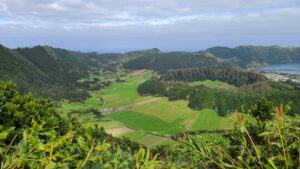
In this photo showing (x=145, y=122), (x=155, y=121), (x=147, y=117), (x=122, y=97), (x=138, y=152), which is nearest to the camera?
(x=138, y=152)

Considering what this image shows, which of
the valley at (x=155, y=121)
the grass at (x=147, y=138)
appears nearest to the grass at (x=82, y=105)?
the valley at (x=155, y=121)

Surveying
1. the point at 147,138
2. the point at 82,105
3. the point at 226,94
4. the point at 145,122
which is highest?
the point at 226,94

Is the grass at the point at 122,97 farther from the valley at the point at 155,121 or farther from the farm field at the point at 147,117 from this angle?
the valley at the point at 155,121

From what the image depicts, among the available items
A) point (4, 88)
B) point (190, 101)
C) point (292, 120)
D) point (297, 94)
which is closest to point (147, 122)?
point (190, 101)

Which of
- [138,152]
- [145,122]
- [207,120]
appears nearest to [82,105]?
[145,122]

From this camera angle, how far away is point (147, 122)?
340 ft

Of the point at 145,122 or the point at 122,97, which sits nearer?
the point at 145,122

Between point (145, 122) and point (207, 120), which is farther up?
point (207, 120)

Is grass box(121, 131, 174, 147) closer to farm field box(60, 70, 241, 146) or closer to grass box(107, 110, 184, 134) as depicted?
farm field box(60, 70, 241, 146)

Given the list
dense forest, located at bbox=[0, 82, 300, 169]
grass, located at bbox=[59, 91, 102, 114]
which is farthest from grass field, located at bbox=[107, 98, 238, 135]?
dense forest, located at bbox=[0, 82, 300, 169]

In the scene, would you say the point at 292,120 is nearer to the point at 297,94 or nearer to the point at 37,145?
A: the point at 37,145

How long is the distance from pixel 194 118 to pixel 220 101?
71.0 feet

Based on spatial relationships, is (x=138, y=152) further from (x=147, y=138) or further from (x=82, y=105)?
Result: (x=82, y=105)

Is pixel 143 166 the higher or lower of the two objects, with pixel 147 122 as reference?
Answer: higher
